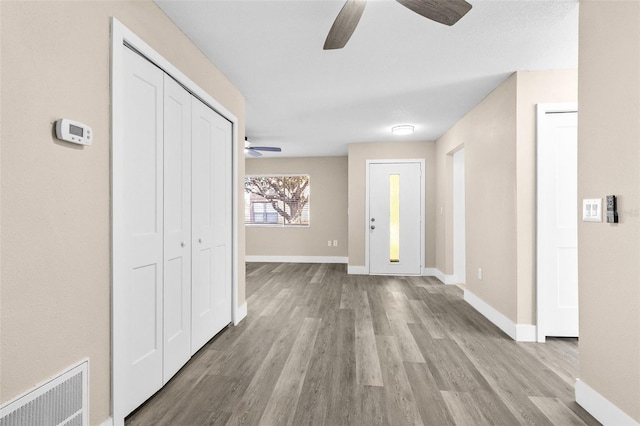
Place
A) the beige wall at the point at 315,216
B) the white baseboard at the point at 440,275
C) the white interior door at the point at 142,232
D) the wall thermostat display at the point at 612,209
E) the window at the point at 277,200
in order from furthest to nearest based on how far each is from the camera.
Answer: the window at the point at 277,200 → the beige wall at the point at 315,216 → the white baseboard at the point at 440,275 → the white interior door at the point at 142,232 → the wall thermostat display at the point at 612,209

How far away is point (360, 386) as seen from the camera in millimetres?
2078

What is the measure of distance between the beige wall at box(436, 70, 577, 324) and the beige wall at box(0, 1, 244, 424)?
3.15m

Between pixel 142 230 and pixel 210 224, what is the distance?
0.94 m

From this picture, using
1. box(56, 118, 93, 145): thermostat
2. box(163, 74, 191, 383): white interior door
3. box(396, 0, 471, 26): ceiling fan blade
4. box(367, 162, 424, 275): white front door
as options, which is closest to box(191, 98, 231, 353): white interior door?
box(163, 74, 191, 383): white interior door

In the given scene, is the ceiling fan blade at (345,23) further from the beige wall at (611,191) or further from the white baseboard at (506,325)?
the white baseboard at (506,325)

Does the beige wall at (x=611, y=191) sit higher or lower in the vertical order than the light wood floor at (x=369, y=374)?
higher

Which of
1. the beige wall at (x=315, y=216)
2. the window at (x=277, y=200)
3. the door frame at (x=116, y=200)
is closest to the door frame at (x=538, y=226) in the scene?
the door frame at (x=116, y=200)

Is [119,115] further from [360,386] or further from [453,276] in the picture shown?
[453,276]

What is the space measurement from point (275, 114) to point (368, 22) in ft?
7.43

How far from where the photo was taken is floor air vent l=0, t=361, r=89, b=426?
1.15 metres

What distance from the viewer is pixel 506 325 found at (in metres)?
3.04

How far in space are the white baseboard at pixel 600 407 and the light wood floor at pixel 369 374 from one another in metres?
0.04

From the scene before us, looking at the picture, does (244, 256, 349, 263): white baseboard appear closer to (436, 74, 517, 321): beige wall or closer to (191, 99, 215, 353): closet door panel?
(436, 74, 517, 321): beige wall

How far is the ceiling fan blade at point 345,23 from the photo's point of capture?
1647 mm
